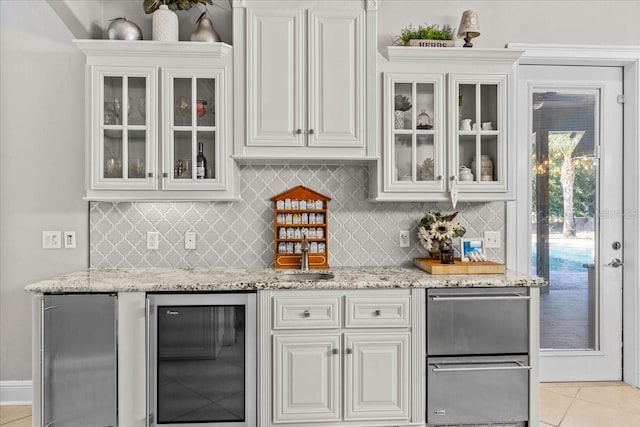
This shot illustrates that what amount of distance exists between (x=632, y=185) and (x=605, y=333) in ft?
3.56

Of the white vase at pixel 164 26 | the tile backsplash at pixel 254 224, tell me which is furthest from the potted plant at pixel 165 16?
the tile backsplash at pixel 254 224

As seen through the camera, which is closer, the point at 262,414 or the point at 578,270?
the point at 262,414

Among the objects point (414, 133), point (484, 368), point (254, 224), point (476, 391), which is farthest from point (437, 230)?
point (254, 224)

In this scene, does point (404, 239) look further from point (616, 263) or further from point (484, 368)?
point (616, 263)

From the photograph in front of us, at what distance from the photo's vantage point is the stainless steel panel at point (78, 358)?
2.29m

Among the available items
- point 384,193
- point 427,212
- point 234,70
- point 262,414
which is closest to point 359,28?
point 234,70

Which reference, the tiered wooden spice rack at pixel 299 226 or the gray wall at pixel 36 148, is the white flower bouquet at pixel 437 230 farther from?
the gray wall at pixel 36 148

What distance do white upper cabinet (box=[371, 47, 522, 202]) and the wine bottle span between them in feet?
3.44

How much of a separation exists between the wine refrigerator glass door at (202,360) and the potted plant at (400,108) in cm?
135

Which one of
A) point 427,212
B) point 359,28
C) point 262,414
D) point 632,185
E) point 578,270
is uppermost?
point 359,28

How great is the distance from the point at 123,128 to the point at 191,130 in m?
0.39

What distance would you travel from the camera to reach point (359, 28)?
2656 millimetres


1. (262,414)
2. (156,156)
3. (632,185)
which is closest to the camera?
(262,414)

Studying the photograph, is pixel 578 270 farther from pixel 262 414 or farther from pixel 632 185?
pixel 262 414
